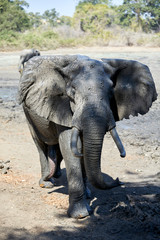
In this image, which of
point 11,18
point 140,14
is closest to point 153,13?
point 140,14

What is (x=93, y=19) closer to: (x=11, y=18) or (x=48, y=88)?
(x=11, y=18)

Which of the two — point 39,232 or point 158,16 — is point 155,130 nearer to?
point 39,232

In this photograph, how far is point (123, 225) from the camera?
163 inches

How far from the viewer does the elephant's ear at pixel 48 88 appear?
4336 millimetres

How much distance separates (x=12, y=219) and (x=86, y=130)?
1347 millimetres

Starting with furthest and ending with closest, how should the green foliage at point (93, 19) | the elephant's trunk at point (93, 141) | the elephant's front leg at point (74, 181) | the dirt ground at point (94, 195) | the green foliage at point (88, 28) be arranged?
1. the green foliage at point (93, 19)
2. the green foliage at point (88, 28)
3. the elephant's front leg at point (74, 181)
4. the dirt ground at point (94, 195)
5. the elephant's trunk at point (93, 141)

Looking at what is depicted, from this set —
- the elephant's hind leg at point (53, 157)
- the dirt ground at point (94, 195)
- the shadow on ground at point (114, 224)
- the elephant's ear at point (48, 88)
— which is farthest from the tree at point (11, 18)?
the shadow on ground at point (114, 224)

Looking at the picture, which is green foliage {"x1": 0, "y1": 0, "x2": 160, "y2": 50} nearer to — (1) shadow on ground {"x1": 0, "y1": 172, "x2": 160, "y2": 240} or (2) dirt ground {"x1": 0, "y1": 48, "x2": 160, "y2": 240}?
(2) dirt ground {"x1": 0, "y1": 48, "x2": 160, "y2": 240}

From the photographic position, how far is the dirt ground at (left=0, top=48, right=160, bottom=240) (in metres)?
3.99

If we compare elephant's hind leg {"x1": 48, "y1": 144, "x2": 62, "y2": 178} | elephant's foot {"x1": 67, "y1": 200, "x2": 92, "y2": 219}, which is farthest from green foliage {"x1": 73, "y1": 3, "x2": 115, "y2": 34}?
elephant's foot {"x1": 67, "y1": 200, "x2": 92, "y2": 219}

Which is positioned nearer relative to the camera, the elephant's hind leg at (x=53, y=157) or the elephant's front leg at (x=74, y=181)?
the elephant's front leg at (x=74, y=181)

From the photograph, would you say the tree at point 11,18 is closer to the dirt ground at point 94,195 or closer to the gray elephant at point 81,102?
the dirt ground at point 94,195

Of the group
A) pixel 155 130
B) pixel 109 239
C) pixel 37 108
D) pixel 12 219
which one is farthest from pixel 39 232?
pixel 155 130

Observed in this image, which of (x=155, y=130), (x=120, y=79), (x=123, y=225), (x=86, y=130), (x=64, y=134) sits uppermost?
(x=120, y=79)
